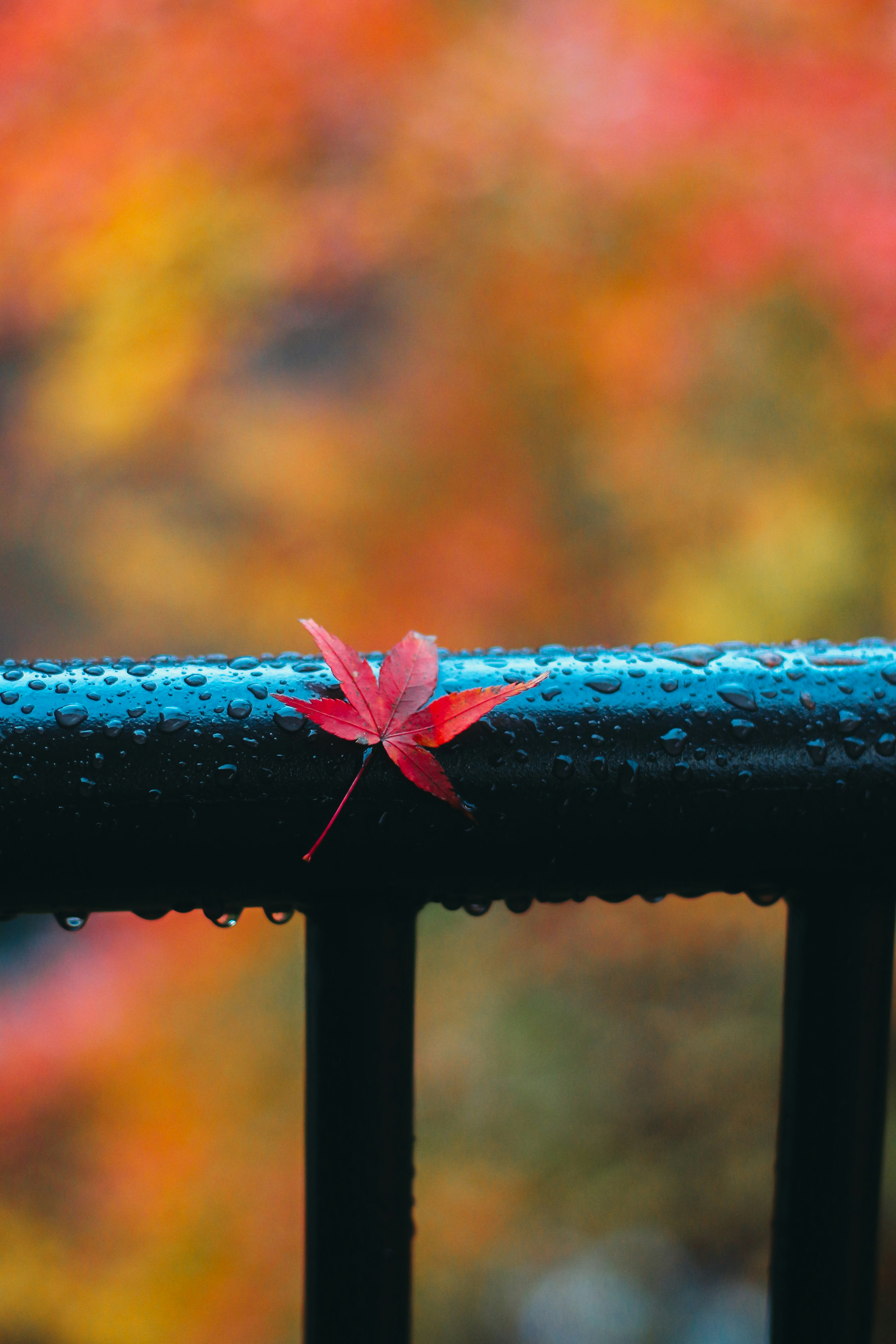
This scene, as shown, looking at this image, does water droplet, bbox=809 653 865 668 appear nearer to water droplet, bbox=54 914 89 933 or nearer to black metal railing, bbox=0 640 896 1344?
black metal railing, bbox=0 640 896 1344

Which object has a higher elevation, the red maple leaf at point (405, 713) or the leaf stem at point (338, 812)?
the red maple leaf at point (405, 713)

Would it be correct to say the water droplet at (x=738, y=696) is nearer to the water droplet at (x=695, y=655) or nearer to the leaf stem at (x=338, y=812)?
the water droplet at (x=695, y=655)

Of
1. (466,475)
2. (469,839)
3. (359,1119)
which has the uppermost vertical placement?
(466,475)

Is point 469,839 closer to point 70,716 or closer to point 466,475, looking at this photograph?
point 70,716

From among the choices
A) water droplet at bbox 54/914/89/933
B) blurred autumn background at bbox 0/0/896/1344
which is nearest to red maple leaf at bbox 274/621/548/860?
water droplet at bbox 54/914/89/933

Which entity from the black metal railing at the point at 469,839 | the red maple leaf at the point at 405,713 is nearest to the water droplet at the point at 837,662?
the black metal railing at the point at 469,839

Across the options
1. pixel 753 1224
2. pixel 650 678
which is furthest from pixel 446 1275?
pixel 650 678

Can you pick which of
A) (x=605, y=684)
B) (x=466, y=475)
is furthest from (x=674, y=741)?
(x=466, y=475)
